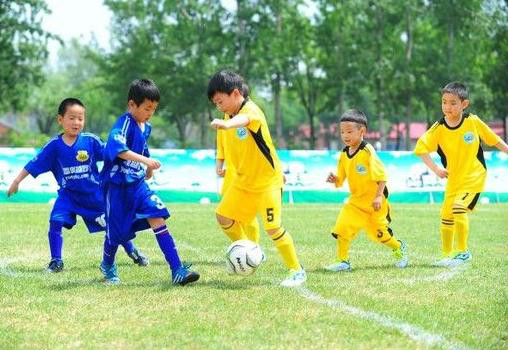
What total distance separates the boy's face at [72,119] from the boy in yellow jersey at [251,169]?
1.75m

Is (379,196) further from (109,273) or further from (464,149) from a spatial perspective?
(109,273)

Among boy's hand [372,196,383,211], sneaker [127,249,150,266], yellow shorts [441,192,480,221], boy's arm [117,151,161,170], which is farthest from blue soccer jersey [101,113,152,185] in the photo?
yellow shorts [441,192,480,221]

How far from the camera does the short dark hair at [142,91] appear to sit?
6267 mm

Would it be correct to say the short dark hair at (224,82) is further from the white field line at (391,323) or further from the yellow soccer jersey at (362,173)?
the yellow soccer jersey at (362,173)

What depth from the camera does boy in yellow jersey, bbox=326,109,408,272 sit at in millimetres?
7574

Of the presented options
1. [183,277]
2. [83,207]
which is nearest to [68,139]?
[83,207]

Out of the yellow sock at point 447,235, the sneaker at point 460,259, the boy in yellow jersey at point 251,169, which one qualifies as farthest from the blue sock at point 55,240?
the yellow sock at point 447,235

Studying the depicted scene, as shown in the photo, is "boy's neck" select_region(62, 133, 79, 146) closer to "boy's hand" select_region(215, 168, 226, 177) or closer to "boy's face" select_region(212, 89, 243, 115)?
"boy's hand" select_region(215, 168, 226, 177)

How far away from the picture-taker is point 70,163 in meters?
7.66

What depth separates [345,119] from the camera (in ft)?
24.7

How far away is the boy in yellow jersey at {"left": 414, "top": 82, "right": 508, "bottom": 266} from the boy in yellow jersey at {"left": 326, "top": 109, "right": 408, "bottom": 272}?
0.64m

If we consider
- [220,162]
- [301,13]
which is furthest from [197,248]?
[301,13]

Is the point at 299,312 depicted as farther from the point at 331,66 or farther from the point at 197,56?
the point at 331,66

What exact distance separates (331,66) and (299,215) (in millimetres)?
34418
